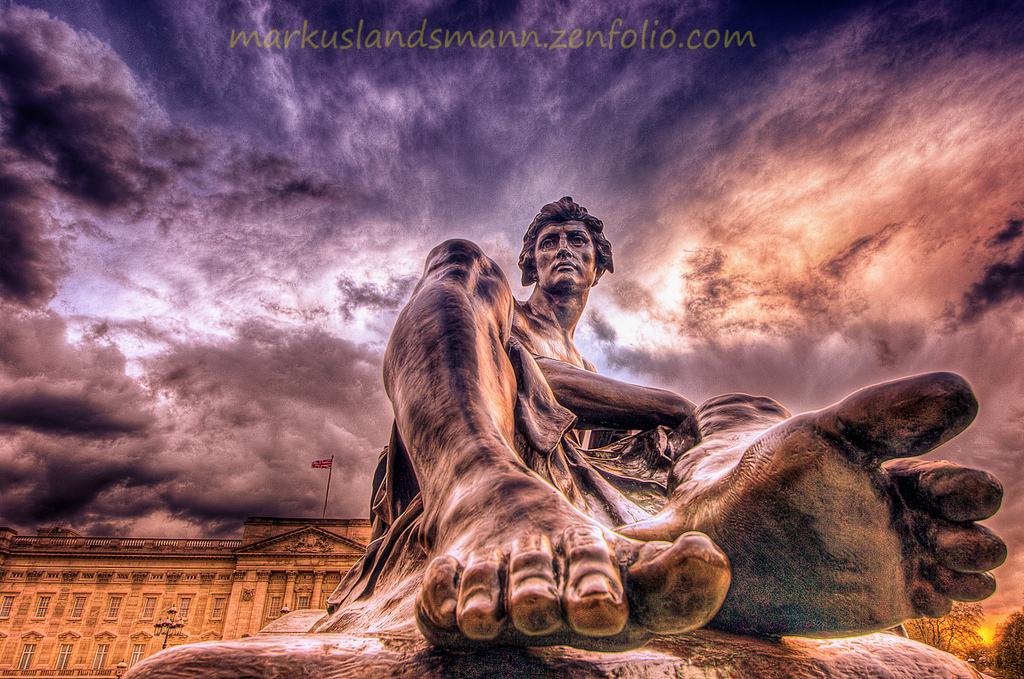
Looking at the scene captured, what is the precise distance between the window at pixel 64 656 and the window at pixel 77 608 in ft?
5.00

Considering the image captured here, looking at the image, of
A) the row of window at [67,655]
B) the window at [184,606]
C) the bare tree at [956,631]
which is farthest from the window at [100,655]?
the bare tree at [956,631]

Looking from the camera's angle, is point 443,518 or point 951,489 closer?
point 951,489

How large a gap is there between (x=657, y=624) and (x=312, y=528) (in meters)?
40.8

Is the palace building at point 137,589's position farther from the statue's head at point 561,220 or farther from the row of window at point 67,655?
the statue's head at point 561,220

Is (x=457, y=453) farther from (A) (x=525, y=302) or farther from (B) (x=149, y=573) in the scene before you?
(B) (x=149, y=573)

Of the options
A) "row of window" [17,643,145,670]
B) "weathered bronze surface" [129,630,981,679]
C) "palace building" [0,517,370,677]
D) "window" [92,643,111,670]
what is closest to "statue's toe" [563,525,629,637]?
"weathered bronze surface" [129,630,981,679]

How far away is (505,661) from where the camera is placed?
0.83 meters

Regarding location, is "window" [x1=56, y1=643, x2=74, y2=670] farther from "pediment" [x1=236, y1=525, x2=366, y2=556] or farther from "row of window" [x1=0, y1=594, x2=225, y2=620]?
"pediment" [x1=236, y1=525, x2=366, y2=556]

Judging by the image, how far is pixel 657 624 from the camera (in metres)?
0.69

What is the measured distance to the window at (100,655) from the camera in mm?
33094

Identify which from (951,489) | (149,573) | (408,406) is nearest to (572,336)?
(408,406)

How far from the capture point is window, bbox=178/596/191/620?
114 ft

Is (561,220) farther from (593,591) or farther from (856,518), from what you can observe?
(593,591)

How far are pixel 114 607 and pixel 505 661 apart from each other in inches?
1746
